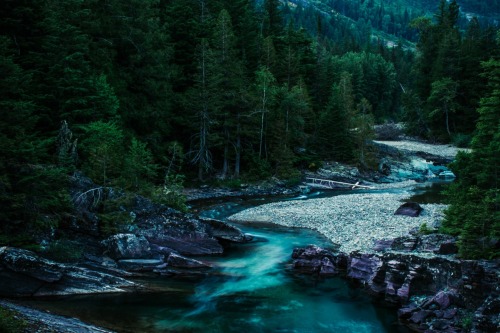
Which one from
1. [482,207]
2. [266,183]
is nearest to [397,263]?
[482,207]

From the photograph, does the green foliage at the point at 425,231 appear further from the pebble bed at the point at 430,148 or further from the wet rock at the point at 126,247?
the pebble bed at the point at 430,148

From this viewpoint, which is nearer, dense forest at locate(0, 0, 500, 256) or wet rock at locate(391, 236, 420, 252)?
dense forest at locate(0, 0, 500, 256)

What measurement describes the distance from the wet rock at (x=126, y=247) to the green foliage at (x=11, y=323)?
7142 millimetres

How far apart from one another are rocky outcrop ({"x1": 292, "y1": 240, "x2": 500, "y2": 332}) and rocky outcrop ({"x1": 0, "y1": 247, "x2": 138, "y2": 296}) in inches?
338

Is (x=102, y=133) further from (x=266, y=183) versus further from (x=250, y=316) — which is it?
(x=266, y=183)

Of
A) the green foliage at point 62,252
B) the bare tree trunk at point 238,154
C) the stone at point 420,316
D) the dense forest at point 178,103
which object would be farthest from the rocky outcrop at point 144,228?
the bare tree trunk at point 238,154

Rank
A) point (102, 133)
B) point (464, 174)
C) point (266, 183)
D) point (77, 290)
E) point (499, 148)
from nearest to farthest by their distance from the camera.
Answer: point (77, 290)
point (499, 148)
point (464, 174)
point (102, 133)
point (266, 183)

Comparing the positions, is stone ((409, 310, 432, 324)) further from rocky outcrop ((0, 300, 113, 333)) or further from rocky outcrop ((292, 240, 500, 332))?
rocky outcrop ((0, 300, 113, 333))

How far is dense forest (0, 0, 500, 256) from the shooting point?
16.2 m

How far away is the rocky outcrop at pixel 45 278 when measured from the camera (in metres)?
12.7

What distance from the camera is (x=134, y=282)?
598 inches

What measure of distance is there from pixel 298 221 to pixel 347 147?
958 inches

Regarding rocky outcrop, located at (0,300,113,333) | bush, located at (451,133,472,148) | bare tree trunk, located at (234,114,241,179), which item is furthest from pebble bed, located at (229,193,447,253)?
bush, located at (451,133,472,148)

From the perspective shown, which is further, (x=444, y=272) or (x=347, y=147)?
(x=347, y=147)
